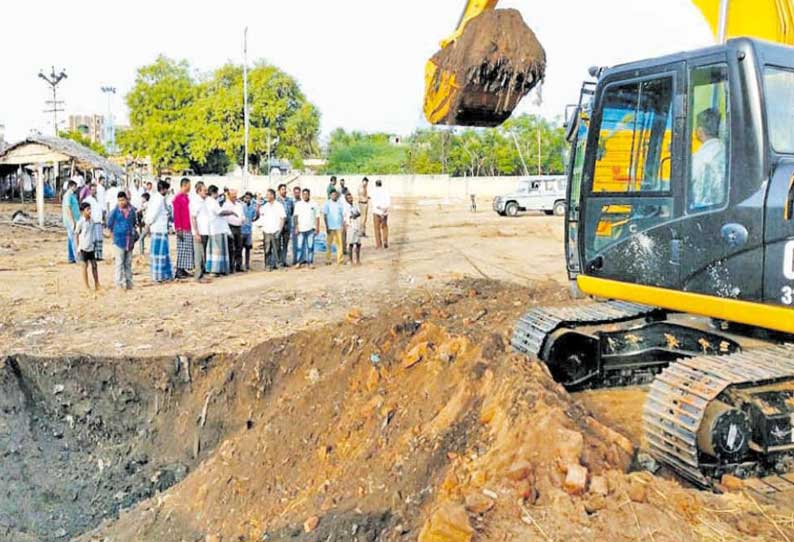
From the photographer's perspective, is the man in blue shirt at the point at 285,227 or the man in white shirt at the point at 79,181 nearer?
→ the man in blue shirt at the point at 285,227

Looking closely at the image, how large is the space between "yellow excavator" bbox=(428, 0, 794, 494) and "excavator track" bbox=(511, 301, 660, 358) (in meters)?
0.02

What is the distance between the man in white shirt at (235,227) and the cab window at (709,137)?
10122 mm

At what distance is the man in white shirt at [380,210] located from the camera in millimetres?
17859

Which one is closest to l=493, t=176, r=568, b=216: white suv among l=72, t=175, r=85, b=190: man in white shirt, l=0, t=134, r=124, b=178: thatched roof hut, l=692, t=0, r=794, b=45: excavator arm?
l=0, t=134, r=124, b=178: thatched roof hut

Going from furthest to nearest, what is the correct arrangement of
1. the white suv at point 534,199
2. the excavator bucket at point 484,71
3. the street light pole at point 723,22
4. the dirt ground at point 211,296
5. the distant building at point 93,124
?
the distant building at point 93,124, the white suv at point 534,199, the dirt ground at point 211,296, the excavator bucket at point 484,71, the street light pole at point 723,22

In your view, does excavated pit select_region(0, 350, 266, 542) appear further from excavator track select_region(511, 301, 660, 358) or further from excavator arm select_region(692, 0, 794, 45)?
excavator arm select_region(692, 0, 794, 45)

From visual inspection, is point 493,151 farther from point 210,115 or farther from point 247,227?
point 247,227

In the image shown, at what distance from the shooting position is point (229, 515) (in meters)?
6.20

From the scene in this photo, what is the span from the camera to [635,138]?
5496mm

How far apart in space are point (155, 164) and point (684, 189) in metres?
52.4

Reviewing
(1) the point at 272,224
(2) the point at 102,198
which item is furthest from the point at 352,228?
(2) the point at 102,198

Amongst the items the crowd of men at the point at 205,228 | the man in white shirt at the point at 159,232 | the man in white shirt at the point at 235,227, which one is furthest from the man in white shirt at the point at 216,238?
the man in white shirt at the point at 159,232

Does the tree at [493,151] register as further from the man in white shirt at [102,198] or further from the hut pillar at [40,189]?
the man in white shirt at [102,198]

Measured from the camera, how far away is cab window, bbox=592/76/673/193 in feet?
17.3
